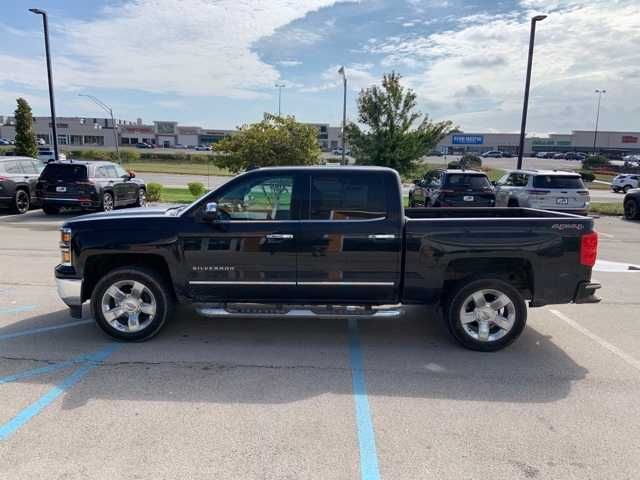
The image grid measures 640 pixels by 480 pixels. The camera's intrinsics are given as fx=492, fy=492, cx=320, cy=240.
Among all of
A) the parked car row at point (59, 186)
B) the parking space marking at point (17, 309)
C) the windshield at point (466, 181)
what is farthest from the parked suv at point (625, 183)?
the parking space marking at point (17, 309)

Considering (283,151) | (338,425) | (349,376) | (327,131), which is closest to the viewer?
(338,425)

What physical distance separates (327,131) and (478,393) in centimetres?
12937

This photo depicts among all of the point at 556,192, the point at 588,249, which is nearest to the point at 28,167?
the point at 556,192

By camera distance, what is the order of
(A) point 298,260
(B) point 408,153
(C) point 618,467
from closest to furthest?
(C) point 618,467, (A) point 298,260, (B) point 408,153

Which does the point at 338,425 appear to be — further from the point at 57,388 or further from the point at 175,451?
the point at 57,388

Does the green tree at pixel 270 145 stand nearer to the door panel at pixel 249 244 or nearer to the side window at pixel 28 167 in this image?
the side window at pixel 28 167

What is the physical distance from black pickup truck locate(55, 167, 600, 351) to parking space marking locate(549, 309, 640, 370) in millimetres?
682

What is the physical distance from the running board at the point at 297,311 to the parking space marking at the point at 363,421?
0.41m

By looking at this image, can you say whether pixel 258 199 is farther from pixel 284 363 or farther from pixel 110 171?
pixel 110 171

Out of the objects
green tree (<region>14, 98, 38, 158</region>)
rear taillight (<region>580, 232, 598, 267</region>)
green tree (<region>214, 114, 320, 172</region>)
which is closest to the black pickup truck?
rear taillight (<region>580, 232, 598, 267</region>)

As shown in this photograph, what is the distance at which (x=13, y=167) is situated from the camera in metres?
15.3

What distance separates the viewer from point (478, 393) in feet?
13.1

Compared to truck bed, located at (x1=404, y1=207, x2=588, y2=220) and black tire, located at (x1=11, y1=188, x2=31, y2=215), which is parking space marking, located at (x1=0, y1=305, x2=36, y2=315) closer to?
truck bed, located at (x1=404, y1=207, x2=588, y2=220)

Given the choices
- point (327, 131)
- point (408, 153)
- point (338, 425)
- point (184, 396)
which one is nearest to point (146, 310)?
point (184, 396)
